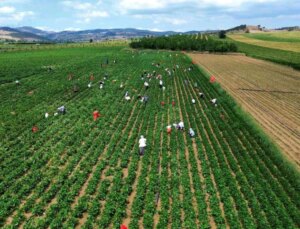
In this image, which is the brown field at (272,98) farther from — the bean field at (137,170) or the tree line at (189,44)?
the tree line at (189,44)

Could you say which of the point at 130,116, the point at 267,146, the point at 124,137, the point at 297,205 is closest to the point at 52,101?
the point at 130,116

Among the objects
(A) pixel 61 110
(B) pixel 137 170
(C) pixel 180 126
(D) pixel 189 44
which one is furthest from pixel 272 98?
(D) pixel 189 44

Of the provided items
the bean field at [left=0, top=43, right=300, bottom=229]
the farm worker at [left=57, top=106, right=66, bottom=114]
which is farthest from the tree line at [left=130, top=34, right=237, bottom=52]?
the farm worker at [left=57, top=106, right=66, bottom=114]

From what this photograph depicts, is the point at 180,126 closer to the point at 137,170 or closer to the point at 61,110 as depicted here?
the point at 137,170

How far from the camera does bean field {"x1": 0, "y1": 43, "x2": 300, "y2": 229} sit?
13.3 m

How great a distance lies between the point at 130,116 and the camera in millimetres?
27219

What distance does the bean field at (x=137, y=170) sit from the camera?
43.8ft

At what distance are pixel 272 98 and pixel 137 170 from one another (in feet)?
77.6

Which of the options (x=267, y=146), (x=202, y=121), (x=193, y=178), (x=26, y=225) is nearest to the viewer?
(x=26, y=225)

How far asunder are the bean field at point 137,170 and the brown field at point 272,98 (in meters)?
1.47

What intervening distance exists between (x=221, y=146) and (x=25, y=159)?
478 inches

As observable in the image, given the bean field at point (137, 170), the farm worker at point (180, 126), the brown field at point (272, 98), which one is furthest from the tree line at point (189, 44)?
the farm worker at point (180, 126)

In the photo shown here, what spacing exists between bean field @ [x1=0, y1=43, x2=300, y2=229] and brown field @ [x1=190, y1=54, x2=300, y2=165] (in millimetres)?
1475

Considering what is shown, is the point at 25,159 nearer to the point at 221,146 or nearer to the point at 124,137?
the point at 124,137
